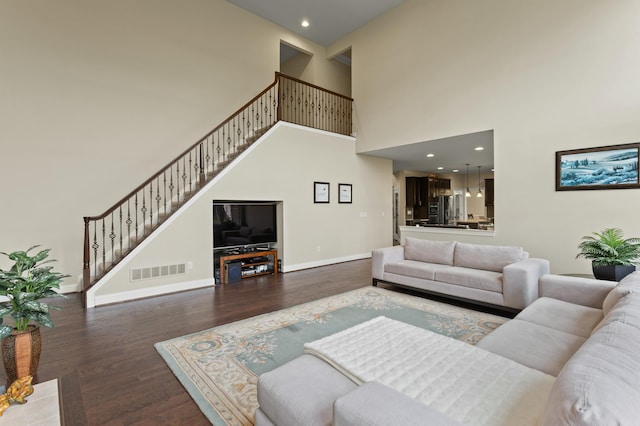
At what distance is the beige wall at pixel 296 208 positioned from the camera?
5.03 m

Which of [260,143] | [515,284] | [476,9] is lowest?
[515,284]

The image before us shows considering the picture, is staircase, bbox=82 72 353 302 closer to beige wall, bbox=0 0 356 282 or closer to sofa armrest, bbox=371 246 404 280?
beige wall, bbox=0 0 356 282

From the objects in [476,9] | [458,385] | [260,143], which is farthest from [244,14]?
[458,385]

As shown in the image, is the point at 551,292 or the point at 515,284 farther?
the point at 515,284

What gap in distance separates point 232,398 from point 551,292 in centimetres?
294

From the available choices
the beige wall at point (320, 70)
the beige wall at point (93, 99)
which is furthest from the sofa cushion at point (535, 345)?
the beige wall at point (320, 70)

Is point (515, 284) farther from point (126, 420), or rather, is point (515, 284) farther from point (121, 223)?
point (121, 223)

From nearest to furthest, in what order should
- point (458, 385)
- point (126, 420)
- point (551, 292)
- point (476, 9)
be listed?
1. point (458, 385)
2. point (126, 420)
3. point (551, 292)
4. point (476, 9)

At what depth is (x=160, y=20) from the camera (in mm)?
5902

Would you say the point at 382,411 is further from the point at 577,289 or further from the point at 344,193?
the point at 344,193

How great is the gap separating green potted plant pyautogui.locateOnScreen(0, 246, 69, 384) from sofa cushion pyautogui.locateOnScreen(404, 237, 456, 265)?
4375 mm

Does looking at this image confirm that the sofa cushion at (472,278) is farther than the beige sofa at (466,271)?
Yes

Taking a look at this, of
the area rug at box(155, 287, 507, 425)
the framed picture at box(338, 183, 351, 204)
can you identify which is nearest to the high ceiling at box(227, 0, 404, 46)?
the framed picture at box(338, 183, 351, 204)

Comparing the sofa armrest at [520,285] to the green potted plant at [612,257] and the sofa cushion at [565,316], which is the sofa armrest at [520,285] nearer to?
the green potted plant at [612,257]
